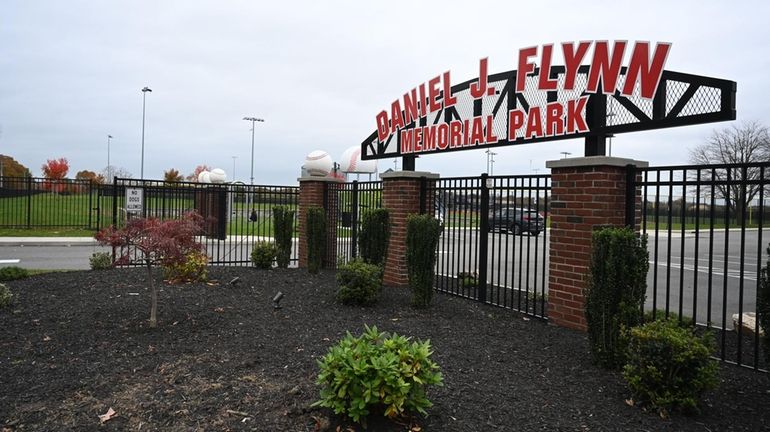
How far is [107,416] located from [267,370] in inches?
50.2

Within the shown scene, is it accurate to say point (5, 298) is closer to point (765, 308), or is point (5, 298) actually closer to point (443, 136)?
point (443, 136)

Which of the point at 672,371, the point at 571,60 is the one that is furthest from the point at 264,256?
the point at 672,371

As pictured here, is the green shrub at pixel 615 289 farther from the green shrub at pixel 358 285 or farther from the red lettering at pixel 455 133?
the red lettering at pixel 455 133

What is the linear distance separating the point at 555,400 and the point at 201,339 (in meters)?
3.60

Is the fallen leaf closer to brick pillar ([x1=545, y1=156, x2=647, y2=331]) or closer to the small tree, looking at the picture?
the small tree

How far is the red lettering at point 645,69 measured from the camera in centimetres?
558

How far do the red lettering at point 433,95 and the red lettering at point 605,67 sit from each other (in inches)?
126

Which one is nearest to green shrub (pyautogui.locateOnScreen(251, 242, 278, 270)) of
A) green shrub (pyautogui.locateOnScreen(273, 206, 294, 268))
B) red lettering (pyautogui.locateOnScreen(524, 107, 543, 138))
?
green shrub (pyautogui.locateOnScreen(273, 206, 294, 268))

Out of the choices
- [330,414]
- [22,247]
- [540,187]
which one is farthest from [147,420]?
[22,247]

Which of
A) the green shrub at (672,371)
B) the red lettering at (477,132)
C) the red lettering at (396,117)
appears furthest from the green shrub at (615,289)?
the red lettering at (396,117)

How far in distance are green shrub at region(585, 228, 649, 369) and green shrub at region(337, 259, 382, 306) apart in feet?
10.1

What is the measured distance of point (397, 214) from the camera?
916 centimetres

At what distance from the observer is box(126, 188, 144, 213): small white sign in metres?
11.1

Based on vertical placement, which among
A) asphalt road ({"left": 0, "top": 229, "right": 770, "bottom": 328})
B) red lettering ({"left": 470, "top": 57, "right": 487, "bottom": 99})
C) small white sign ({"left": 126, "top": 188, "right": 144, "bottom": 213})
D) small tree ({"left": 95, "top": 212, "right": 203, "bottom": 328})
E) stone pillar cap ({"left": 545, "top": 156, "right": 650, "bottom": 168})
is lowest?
asphalt road ({"left": 0, "top": 229, "right": 770, "bottom": 328})
